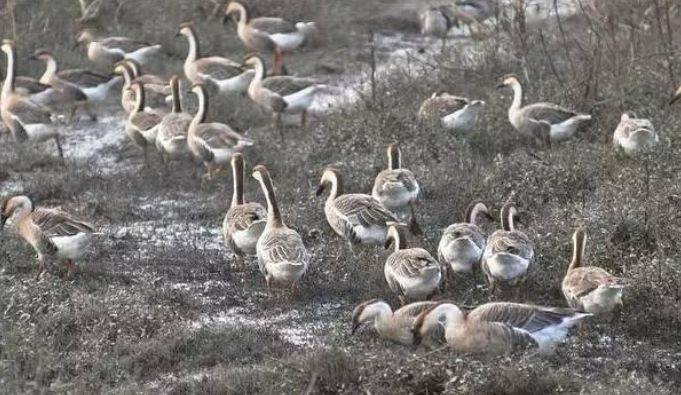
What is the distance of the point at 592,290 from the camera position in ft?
31.6

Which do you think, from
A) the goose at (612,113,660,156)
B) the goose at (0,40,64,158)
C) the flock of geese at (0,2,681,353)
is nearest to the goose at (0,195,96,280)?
the flock of geese at (0,2,681,353)

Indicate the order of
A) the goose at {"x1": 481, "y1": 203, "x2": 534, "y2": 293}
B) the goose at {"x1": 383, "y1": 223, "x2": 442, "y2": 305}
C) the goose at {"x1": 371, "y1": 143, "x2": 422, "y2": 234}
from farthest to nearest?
1. the goose at {"x1": 371, "y1": 143, "x2": 422, "y2": 234}
2. the goose at {"x1": 481, "y1": 203, "x2": 534, "y2": 293}
3. the goose at {"x1": 383, "y1": 223, "x2": 442, "y2": 305}

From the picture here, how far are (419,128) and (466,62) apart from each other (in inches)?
110

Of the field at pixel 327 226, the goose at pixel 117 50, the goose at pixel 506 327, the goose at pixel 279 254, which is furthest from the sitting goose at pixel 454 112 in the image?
the goose at pixel 506 327

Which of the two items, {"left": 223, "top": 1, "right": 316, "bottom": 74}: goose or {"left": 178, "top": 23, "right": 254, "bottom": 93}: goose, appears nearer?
{"left": 178, "top": 23, "right": 254, "bottom": 93}: goose

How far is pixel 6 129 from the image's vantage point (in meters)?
16.4

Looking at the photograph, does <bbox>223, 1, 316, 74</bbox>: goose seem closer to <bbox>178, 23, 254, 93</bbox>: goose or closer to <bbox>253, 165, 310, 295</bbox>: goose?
<bbox>178, 23, 254, 93</bbox>: goose

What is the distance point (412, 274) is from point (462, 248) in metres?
0.75

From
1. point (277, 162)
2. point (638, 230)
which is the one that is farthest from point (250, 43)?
point (638, 230)

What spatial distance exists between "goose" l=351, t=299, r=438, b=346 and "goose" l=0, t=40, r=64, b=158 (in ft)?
23.5

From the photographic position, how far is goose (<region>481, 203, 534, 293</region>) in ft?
33.5

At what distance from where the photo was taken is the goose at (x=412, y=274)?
10016 millimetres

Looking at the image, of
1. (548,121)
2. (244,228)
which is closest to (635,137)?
(548,121)

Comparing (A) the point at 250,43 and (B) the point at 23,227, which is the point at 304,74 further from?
(B) the point at 23,227
